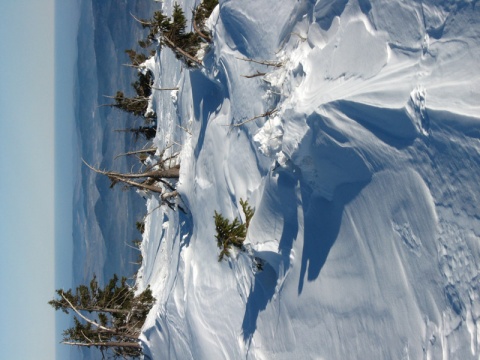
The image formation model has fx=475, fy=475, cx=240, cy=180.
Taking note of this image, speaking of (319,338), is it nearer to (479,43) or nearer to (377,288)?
(377,288)

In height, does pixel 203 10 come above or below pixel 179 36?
above

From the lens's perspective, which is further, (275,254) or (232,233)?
(232,233)

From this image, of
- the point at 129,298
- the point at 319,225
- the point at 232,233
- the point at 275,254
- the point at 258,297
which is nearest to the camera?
the point at 319,225

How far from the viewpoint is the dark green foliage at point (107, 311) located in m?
13.3

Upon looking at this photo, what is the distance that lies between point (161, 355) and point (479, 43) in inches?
438

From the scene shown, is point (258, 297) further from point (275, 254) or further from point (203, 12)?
point (203, 12)

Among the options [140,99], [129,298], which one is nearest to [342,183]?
[129,298]

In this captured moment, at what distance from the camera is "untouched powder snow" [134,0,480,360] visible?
4531mm

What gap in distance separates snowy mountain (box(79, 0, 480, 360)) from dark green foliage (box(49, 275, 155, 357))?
2627 mm

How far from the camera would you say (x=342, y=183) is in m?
6.27

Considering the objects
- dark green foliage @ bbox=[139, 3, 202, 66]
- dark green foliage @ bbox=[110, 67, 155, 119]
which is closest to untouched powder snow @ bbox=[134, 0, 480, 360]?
dark green foliage @ bbox=[139, 3, 202, 66]

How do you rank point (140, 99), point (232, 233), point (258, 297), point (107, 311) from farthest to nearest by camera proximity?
1. point (140, 99)
2. point (107, 311)
3. point (258, 297)
4. point (232, 233)

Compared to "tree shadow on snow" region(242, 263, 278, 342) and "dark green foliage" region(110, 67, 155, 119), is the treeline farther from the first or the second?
"dark green foliage" region(110, 67, 155, 119)

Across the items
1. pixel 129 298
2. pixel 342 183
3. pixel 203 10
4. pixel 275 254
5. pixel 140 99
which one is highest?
pixel 203 10
